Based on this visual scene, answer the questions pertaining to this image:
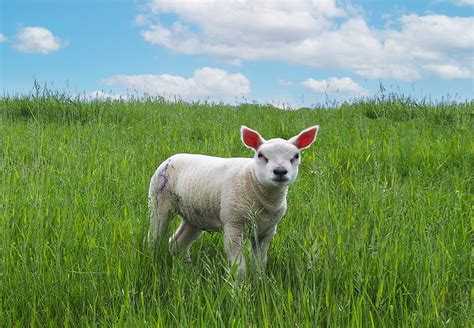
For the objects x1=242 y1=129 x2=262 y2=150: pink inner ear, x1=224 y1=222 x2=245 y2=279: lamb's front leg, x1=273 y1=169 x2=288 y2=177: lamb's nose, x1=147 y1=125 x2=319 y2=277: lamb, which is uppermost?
x1=242 y1=129 x2=262 y2=150: pink inner ear

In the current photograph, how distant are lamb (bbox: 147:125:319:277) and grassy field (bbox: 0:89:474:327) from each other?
0.56ft

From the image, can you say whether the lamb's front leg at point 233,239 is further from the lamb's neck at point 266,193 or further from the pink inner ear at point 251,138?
the pink inner ear at point 251,138

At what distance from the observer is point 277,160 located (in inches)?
131

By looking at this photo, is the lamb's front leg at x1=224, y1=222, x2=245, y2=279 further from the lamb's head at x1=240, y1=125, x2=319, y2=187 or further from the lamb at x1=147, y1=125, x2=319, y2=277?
the lamb's head at x1=240, y1=125, x2=319, y2=187

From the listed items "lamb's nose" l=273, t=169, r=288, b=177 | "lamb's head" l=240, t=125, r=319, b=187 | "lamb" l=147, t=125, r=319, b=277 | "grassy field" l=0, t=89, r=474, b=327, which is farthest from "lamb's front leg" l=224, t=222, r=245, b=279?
"lamb's nose" l=273, t=169, r=288, b=177

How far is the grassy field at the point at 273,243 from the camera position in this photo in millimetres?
2613

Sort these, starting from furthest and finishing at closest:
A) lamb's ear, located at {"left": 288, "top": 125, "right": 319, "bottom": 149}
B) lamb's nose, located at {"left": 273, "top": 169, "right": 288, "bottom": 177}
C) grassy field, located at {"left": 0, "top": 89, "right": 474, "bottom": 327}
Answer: lamb's ear, located at {"left": 288, "top": 125, "right": 319, "bottom": 149}
lamb's nose, located at {"left": 273, "top": 169, "right": 288, "bottom": 177}
grassy field, located at {"left": 0, "top": 89, "right": 474, "bottom": 327}

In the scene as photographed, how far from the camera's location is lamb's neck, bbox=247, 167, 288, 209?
11.7 ft

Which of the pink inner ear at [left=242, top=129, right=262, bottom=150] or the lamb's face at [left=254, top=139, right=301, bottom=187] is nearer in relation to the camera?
the lamb's face at [left=254, top=139, right=301, bottom=187]

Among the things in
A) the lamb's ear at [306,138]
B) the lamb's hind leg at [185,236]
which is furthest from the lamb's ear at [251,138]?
the lamb's hind leg at [185,236]

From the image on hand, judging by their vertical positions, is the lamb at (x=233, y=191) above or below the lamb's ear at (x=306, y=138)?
below

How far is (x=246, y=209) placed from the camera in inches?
136

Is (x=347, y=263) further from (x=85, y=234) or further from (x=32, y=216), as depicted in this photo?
(x=32, y=216)

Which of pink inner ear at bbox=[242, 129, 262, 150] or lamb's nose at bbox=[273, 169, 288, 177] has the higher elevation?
pink inner ear at bbox=[242, 129, 262, 150]
